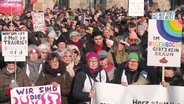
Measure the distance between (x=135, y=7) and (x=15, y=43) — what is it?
6572 millimetres

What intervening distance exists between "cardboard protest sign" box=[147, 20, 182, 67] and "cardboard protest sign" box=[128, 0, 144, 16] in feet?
23.0

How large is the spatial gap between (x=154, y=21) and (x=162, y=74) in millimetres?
759

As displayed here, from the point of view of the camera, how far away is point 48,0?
1544 inches

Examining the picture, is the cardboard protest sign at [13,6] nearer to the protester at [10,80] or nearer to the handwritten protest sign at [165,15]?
the handwritten protest sign at [165,15]

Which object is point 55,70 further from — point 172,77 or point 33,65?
point 172,77

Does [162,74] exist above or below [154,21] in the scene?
below

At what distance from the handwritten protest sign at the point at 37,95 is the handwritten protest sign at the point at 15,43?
1069mm

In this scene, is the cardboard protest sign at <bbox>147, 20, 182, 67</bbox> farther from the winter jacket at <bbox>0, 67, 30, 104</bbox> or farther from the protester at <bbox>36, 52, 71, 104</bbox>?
the winter jacket at <bbox>0, 67, 30, 104</bbox>

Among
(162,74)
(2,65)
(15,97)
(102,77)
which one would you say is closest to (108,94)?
(102,77)

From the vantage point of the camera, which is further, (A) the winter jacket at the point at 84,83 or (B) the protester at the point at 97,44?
(B) the protester at the point at 97,44

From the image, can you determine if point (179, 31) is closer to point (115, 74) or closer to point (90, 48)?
point (115, 74)

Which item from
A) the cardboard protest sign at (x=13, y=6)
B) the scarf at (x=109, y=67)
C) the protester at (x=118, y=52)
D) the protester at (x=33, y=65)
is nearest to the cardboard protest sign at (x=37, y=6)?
the cardboard protest sign at (x=13, y=6)

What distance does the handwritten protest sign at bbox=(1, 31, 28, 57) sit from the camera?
28.4 feet

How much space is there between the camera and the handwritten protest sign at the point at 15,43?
8648 mm
